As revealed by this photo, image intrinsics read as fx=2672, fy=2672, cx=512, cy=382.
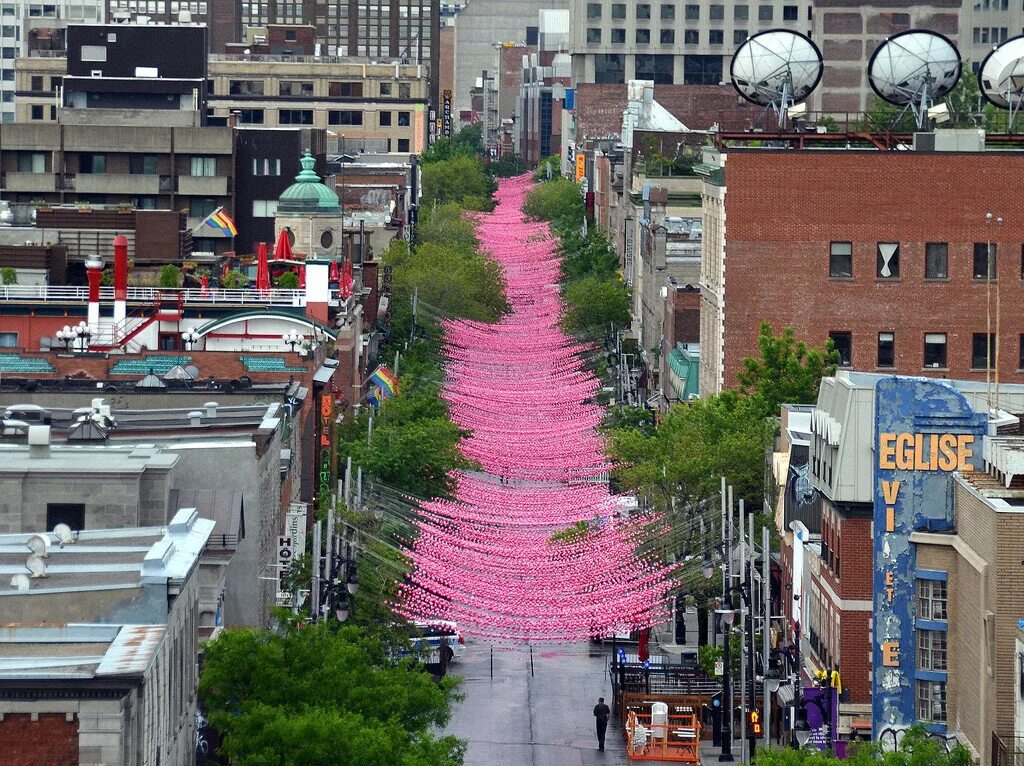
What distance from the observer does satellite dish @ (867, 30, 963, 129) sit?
287 feet

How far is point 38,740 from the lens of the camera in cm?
3350

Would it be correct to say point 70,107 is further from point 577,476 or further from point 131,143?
point 577,476

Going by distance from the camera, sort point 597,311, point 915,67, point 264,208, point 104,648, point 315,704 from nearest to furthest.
→ point 104,648
point 315,704
point 915,67
point 597,311
point 264,208

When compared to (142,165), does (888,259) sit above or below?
below

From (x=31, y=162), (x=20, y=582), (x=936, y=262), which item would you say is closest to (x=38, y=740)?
(x=20, y=582)

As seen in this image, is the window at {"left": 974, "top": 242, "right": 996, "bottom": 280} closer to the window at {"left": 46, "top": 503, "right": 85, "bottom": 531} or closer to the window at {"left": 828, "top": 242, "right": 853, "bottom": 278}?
the window at {"left": 828, "top": 242, "right": 853, "bottom": 278}

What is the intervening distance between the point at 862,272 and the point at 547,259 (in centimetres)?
11273

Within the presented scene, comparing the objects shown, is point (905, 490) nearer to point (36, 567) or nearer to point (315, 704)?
point (315, 704)

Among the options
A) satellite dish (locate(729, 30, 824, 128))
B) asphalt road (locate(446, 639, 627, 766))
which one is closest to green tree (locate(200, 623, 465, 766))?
asphalt road (locate(446, 639, 627, 766))

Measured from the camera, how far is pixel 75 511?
49906 millimetres

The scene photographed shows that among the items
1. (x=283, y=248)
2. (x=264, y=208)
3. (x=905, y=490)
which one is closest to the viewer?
(x=905, y=490)

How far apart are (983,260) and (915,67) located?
6936mm

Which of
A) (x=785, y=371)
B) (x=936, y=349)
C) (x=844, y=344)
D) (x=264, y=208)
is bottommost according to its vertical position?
(x=785, y=371)

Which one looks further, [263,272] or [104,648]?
[263,272]
